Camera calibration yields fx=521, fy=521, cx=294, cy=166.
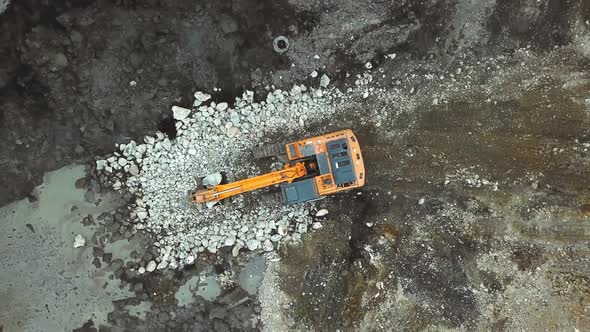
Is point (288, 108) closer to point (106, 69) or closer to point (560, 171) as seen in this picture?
point (106, 69)

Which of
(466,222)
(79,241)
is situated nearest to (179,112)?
(79,241)

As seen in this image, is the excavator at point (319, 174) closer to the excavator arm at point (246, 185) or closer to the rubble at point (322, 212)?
the excavator arm at point (246, 185)

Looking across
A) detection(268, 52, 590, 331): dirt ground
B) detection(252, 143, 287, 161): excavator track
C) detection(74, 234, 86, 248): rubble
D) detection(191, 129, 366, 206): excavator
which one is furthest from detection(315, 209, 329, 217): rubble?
detection(74, 234, 86, 248): rubble

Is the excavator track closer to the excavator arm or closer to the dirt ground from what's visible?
the excavator arm

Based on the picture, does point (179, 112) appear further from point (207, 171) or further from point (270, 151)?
point (270, 151)

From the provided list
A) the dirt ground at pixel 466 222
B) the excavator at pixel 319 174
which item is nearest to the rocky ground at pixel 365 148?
the dirt ground at pixel 466 222
